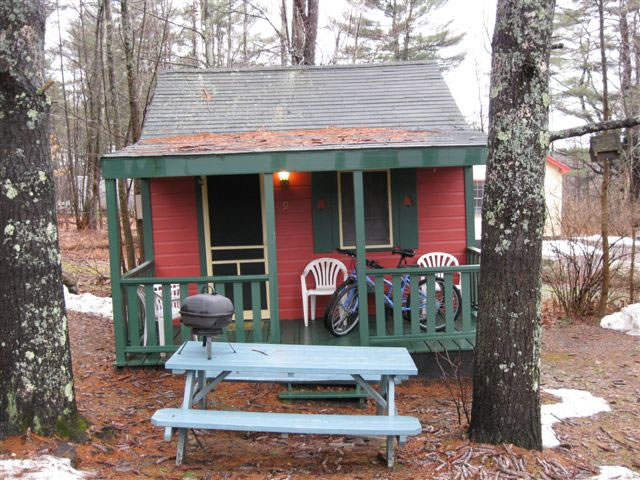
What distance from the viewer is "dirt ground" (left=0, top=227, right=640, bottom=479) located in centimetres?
371

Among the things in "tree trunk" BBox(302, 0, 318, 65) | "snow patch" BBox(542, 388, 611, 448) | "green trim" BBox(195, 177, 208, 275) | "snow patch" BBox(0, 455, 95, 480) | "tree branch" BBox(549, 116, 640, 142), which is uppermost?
"tree trunk" BBox(302, 0, 318, 65)

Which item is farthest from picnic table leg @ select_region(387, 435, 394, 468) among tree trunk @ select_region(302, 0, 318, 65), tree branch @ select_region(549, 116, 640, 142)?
tree trunk @ select_region(302, 0, 318, 65)

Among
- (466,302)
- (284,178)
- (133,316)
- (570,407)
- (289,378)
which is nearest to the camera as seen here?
(289,378)

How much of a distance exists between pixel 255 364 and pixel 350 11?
17.7 m

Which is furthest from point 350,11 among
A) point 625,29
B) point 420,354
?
point 420,354

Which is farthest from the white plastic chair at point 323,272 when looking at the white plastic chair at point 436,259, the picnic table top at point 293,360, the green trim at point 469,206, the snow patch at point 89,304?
the snow patch at point 89,304

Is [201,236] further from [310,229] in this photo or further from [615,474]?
[615,474]

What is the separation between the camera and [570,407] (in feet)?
16.9

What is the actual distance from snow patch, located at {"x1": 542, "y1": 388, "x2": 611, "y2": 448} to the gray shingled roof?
2.86 m

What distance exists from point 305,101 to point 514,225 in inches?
181

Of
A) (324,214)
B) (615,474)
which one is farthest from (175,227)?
(615,474)

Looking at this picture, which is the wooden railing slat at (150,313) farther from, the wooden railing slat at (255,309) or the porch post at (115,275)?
the wooden railing slat at (255,309)

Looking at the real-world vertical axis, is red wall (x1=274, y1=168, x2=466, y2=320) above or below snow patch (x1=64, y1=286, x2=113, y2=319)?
above

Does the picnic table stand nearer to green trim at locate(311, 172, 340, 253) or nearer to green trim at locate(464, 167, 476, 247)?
green trim at locate(311, 172, 340, 253)
